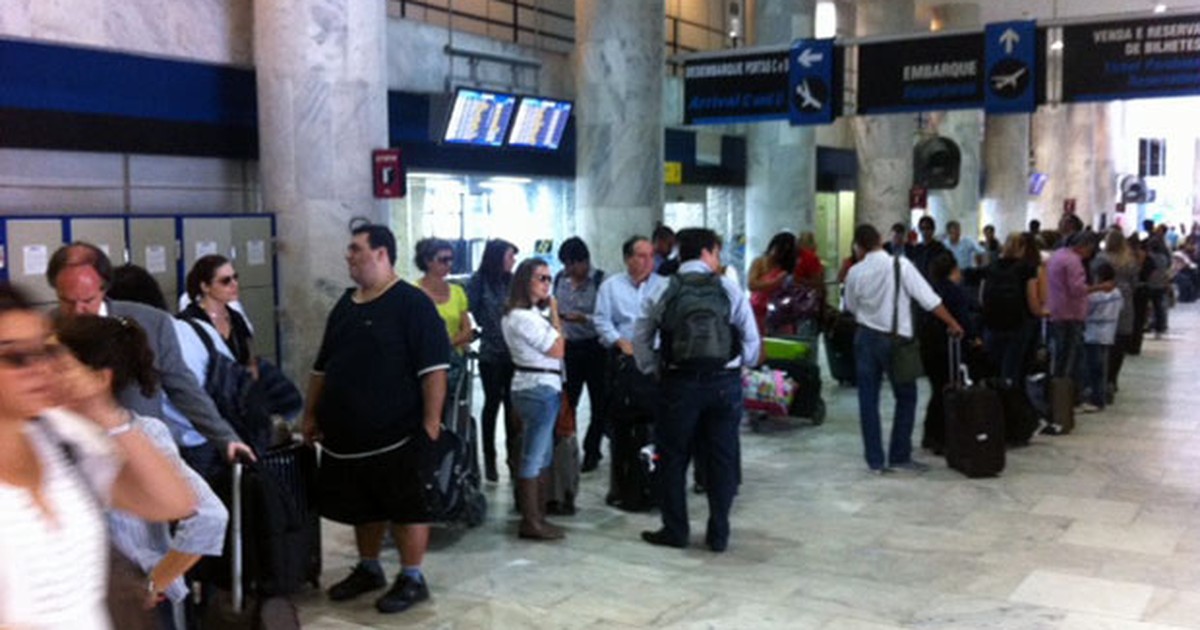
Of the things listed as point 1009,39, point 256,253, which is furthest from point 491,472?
point 1009,39

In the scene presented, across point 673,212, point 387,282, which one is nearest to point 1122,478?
point 387,282

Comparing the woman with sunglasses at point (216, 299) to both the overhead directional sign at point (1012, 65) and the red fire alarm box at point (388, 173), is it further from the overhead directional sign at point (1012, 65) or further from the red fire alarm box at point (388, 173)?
the overhead directional sign at point (1012, 65)

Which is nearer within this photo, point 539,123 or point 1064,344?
point 1064,344

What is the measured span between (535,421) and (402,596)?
4.28ft

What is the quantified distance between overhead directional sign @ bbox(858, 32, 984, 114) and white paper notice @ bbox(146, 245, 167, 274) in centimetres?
807

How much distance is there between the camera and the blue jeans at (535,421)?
6012mm

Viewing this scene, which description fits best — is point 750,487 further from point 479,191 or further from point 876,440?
point 479,191

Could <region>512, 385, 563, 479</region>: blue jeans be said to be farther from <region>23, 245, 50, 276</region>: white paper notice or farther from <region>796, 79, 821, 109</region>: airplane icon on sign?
<region>796, 79, 821, 109</region>: airplane icon on sign

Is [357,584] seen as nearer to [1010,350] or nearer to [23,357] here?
[23,357]

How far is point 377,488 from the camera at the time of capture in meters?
4.97

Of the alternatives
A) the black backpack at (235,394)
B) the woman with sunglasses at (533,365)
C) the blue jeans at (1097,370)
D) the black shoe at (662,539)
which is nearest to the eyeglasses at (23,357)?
the black backpack at (235,394)

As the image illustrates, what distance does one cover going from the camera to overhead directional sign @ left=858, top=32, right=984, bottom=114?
492 inches

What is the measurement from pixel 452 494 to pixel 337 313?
1.31 metres

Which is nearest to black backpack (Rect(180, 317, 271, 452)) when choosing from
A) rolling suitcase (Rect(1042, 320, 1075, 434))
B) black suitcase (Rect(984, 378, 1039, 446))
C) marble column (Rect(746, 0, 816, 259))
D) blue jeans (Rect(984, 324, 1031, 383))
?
black suitcase (Rect(984, 378, 1039, 446))
